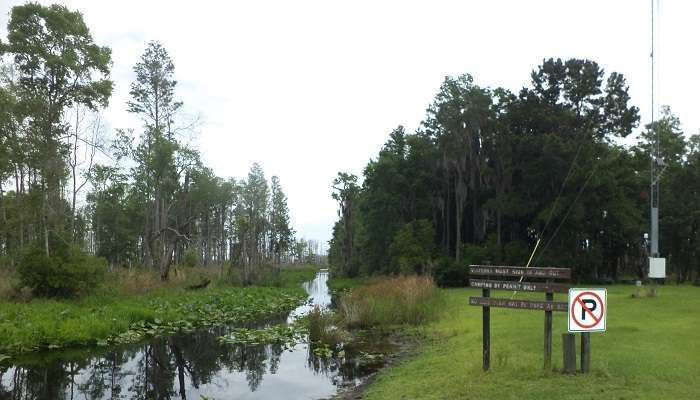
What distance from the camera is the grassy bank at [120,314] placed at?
1414cm

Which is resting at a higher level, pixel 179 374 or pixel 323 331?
pixel 323 331

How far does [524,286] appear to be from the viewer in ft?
28.1

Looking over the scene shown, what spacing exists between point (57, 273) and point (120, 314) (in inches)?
129

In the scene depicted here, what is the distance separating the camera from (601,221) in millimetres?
37312

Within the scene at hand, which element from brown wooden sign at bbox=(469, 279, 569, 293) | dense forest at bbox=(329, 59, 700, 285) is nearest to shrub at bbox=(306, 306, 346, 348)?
brown wooden sign at bbox=(469, 279, 569, 293)

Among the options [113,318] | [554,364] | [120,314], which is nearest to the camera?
[554,364]

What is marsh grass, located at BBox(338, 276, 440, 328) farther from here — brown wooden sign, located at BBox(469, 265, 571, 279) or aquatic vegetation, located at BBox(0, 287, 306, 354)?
brown wooden sign, located at BBox(469, 265, 571, 279)

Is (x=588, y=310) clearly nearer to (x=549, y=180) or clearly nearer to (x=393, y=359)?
(x=393, y=359)

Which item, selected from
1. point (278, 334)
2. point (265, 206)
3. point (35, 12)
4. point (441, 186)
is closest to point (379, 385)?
point (278, 334)

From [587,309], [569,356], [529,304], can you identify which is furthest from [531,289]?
[569,356]

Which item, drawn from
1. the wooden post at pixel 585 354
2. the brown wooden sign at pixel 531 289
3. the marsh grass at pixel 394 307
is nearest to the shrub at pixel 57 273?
the marsh grass at pixel 394 307

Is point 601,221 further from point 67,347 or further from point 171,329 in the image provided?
point 67,347

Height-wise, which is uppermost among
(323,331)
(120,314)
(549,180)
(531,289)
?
(549,180)

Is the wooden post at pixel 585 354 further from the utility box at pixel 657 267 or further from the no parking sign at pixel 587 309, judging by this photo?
the utility box at pixel 657 267
